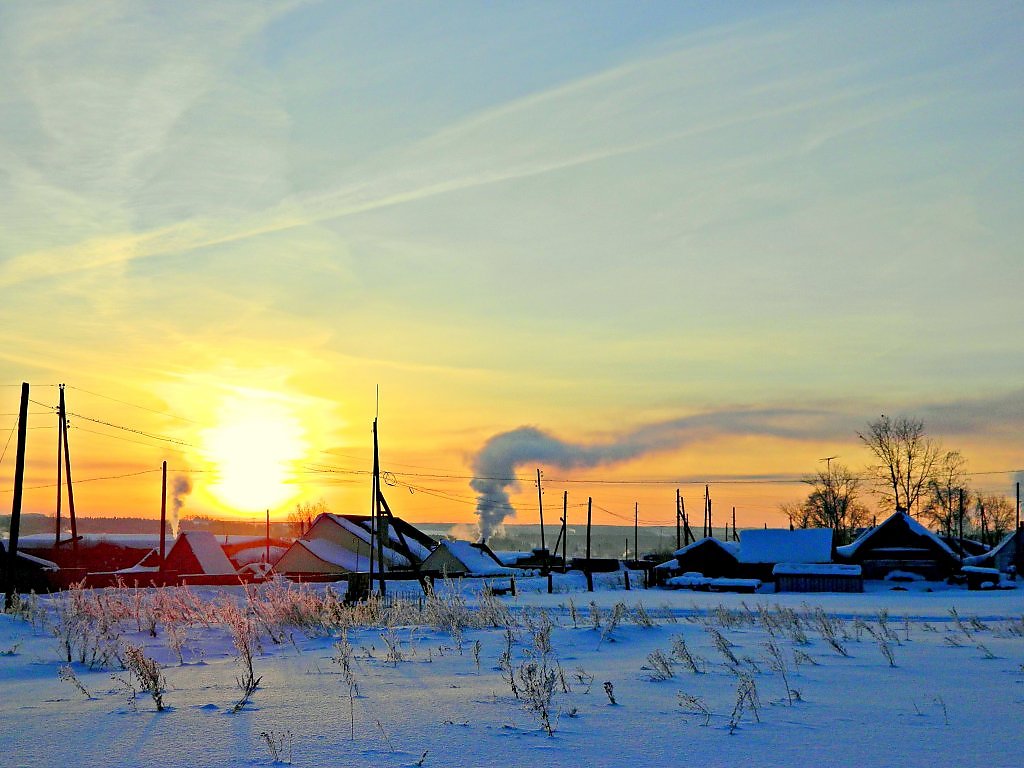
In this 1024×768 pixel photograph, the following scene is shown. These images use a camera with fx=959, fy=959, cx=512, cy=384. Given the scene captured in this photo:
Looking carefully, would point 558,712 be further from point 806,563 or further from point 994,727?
point 806,563

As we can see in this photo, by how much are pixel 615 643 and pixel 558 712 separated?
6.31m

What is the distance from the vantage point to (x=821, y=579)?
4769 cm

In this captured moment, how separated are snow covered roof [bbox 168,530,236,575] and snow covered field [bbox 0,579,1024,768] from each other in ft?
Answer: 112

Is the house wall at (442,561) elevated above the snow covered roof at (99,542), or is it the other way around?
the snow covered roof at (99,542)

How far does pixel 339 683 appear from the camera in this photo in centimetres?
938

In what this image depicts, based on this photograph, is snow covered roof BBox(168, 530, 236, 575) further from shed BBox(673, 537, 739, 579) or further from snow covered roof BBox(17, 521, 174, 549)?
shed BBox(673, 537, 739, 579)

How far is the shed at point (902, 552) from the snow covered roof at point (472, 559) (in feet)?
66.9

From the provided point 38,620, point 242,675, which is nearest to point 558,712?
point 242,675

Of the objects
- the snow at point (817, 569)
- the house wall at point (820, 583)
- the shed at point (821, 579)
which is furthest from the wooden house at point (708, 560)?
the house wall at point (820, 583)

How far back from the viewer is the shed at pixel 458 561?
189 feet

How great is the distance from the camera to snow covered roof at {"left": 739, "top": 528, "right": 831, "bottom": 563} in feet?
173

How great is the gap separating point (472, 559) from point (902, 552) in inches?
968

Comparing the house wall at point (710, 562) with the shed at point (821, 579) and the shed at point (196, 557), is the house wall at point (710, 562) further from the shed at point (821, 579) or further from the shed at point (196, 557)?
the shed at point (196, 557)

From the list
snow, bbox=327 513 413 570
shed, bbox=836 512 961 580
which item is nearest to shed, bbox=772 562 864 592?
shed, bbox=836 512 961 580
